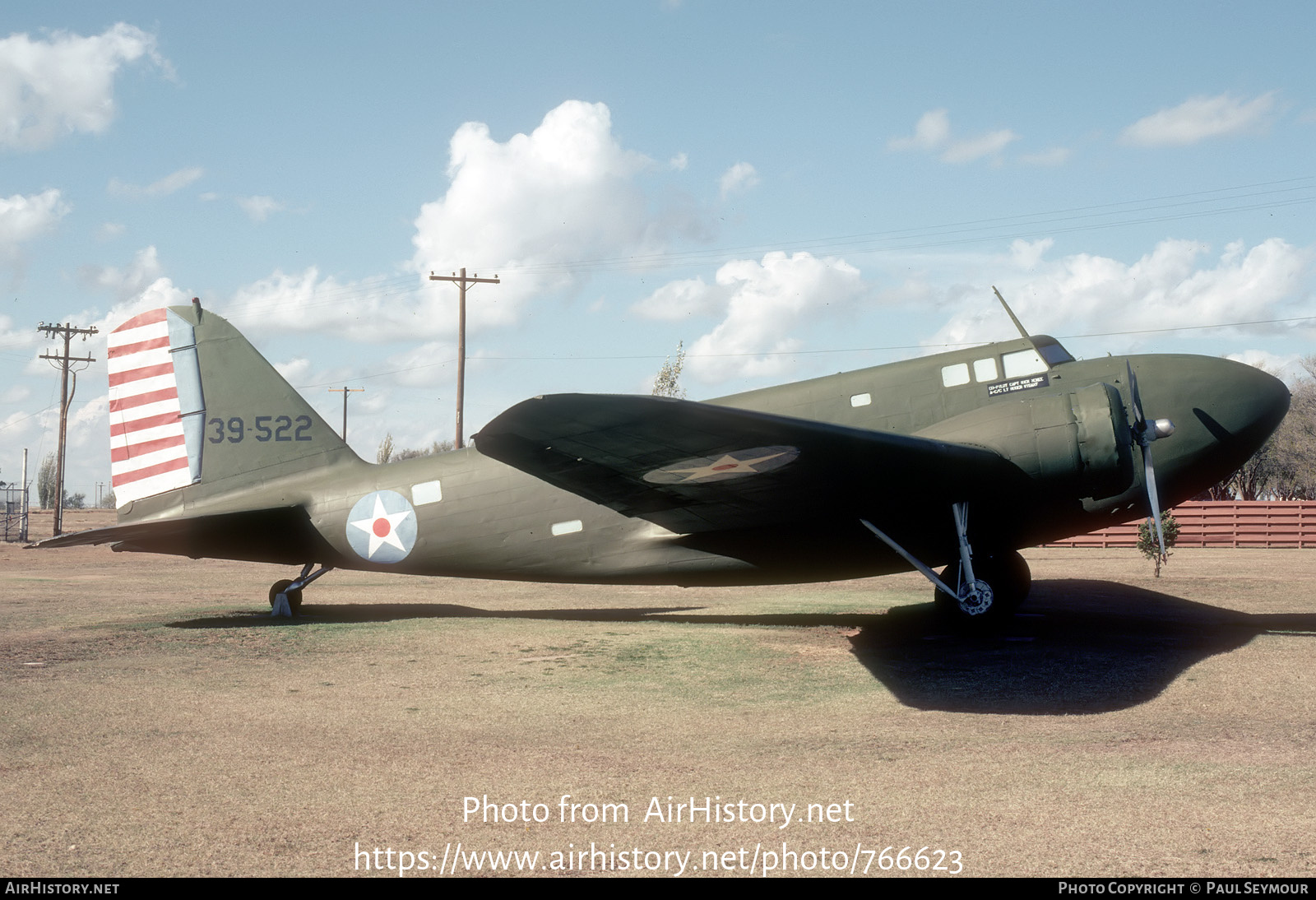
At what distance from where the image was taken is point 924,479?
10.8 m

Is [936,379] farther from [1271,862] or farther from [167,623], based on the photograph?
[167,623]

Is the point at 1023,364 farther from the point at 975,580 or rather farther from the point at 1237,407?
the point at 975,580

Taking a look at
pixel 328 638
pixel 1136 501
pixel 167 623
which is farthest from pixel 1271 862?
pixel 167 623

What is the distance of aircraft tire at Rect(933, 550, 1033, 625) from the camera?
11891 mm

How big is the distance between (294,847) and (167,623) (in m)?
10.3

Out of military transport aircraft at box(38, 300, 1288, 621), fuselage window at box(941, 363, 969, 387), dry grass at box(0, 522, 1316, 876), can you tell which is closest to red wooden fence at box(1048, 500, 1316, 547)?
dry grass at box(0, 522, 1316, 876)

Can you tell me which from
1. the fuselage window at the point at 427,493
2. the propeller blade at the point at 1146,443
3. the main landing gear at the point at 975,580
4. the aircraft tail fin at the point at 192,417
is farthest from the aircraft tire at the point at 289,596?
the propeller blade at the point at 1146,443

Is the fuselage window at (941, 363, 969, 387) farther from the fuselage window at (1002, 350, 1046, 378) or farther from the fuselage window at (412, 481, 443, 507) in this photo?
the fuselage window at (412, 481, 443, 507)

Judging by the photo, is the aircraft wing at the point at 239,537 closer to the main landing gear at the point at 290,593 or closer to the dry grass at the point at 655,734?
the main landing gear at the point at 290,593

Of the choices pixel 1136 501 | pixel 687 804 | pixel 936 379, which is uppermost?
pixel 936 379

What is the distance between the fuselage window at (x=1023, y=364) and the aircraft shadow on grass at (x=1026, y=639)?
3.36m

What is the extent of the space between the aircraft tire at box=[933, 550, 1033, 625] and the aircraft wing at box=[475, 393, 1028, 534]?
4.81 feet

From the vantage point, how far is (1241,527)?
39.8 m

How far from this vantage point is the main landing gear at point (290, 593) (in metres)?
14.2
